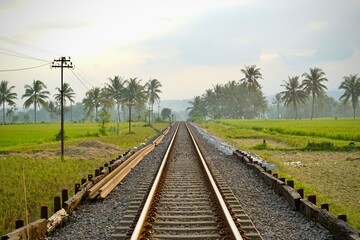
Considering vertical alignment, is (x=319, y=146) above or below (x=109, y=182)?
below

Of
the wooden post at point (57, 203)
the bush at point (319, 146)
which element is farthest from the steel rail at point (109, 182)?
the bush at point (319, 146)

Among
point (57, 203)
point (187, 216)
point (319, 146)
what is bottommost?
point (319, 146)

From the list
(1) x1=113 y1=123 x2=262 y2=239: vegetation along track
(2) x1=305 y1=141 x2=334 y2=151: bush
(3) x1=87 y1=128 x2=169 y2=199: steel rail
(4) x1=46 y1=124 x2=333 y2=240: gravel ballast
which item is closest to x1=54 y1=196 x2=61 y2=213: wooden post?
(4) x1=46 y1=124 x2=333 y2=240: gravel ballast

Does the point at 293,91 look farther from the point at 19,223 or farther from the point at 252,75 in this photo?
the point at 19,223

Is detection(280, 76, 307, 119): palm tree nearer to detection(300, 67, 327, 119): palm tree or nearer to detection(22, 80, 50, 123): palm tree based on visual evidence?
detection(300, 67, 327, 119): palm tree

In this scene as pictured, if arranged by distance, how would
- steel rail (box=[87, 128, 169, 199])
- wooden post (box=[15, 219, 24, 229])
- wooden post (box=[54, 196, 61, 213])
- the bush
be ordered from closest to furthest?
wooden post (box=[15, 219, 24, 229])
wooden post (box=[54, 196, 61, 213])
steel rail (box=[87, 128, 169, 199])
the bush

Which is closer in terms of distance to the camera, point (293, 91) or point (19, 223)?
point (19, 223)

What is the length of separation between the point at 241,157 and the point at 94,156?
8.14m

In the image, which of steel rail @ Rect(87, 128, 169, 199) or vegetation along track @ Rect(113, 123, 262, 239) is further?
steel rail @ Rect(87, 128, 169, 199)

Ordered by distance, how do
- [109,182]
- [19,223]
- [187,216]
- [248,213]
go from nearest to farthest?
[19,223] < [187,216] < [248,213] < [109,182]

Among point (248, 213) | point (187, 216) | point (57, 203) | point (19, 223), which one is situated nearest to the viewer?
point (19, 223)

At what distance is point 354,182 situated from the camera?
13.2 m

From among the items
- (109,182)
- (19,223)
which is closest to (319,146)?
(109,182)

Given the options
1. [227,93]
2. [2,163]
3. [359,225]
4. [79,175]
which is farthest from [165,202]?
[227,93]
